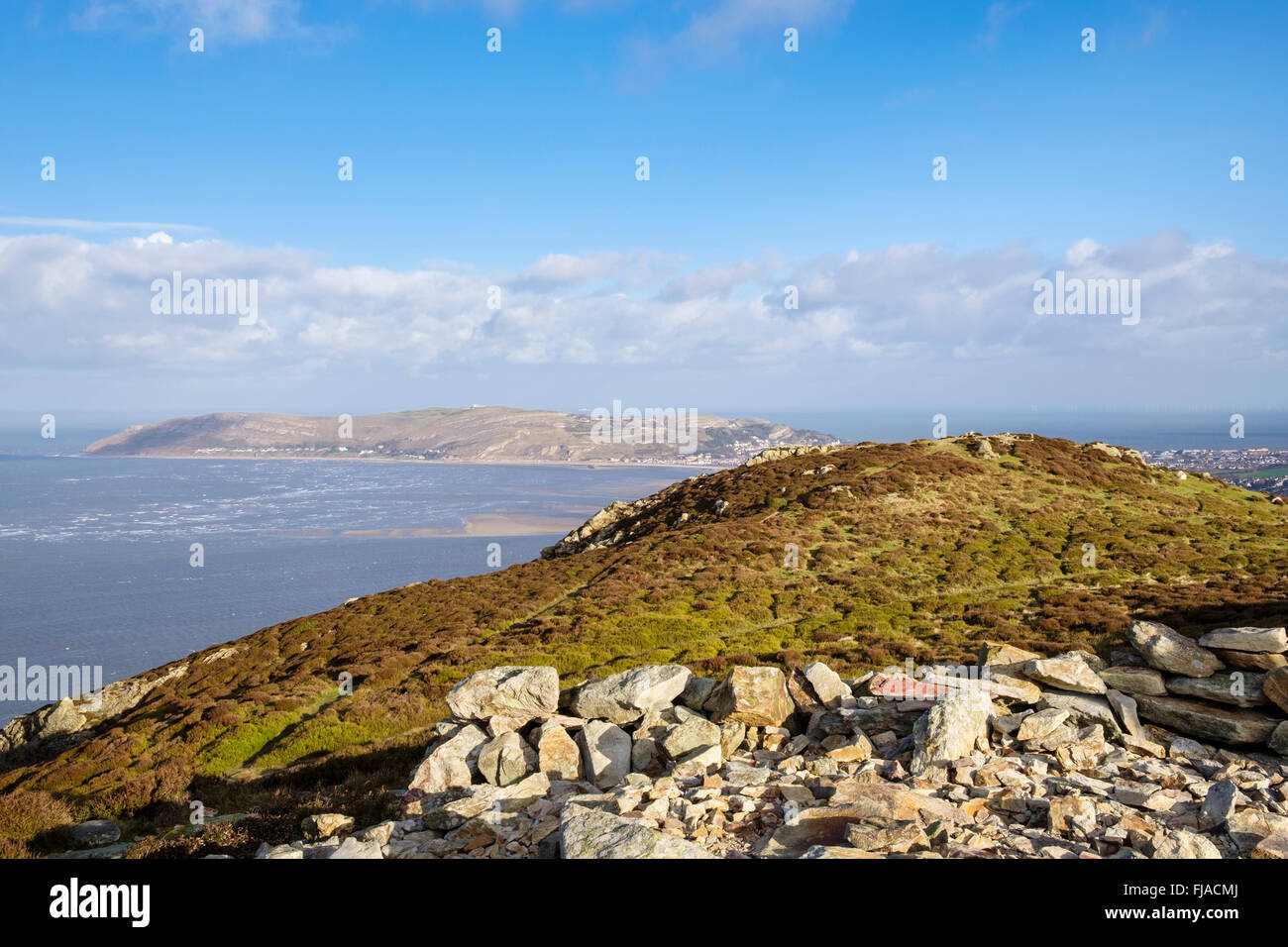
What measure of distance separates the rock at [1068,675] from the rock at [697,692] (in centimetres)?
677

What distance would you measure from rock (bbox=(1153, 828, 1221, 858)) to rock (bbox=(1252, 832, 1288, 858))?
0.53 meters

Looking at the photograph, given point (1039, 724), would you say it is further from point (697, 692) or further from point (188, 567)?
point (188, 567)

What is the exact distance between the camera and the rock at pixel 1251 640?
13211 mm

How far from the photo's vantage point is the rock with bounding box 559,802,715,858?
28.1 ft

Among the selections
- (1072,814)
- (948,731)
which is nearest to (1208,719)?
(948,731)

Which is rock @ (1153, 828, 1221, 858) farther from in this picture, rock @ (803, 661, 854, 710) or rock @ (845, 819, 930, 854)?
rock @ (803, 661, 854, 710)

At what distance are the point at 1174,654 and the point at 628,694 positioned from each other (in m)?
11.3

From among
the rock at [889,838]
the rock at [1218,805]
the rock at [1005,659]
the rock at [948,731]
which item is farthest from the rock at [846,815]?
the rock at [1005,659]

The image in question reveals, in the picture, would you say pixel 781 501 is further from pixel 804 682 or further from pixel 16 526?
pixel 16 526

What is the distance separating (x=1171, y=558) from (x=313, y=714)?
134 ft

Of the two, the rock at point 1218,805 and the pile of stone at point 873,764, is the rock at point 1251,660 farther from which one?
the rock at point 1218,805

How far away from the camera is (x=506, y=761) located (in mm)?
12672

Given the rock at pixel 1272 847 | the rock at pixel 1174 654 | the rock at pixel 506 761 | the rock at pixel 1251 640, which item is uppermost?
the rock at pixel 1251 640
